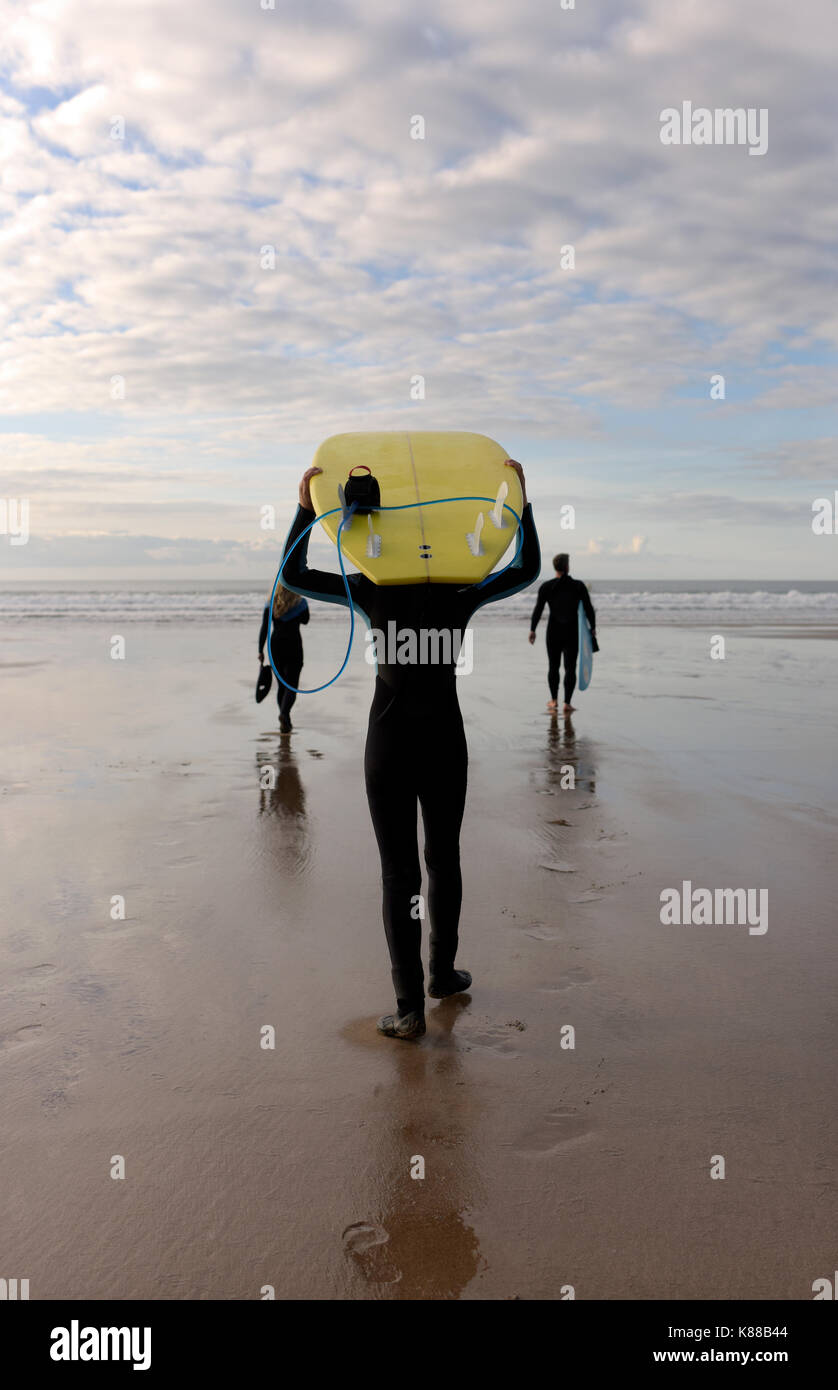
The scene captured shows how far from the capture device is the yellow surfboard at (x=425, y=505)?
3504mm

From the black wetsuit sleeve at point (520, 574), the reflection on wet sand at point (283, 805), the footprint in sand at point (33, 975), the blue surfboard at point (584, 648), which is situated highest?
the black wetsuit sleeve at point (520, 574)

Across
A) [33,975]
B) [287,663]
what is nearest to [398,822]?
[33,975]

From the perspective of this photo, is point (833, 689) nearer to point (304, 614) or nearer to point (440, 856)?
point (304, 614)

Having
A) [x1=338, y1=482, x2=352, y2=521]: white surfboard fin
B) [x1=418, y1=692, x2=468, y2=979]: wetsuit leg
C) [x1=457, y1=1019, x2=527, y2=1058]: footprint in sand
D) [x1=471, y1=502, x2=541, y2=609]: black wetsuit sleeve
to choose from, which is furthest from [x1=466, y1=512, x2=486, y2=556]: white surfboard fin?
[x1=457, y1=1019, x2=527, y2=1058]: footprint in sand

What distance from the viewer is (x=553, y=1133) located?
2.85m

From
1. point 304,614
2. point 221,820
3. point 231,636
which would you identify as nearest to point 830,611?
point 231,636

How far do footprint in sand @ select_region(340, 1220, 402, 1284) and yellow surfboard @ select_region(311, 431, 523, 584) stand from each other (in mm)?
2140

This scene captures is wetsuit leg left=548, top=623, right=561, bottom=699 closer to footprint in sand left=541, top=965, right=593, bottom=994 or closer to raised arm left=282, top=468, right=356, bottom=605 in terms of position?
footprint in sand left=541, top=965, right=593, bottom=994

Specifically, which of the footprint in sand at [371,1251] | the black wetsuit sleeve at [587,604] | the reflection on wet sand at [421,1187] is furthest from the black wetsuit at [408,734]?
the black wetsuit sleeve at [587,604]

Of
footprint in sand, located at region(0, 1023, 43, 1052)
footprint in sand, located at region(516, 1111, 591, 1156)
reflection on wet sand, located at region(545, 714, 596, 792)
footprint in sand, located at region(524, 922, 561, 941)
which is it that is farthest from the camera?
reflection on wet sand, located at region(545, 714, 596, 792)

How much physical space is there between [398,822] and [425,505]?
1.27 metres

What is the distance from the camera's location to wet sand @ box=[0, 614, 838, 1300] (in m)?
2.37

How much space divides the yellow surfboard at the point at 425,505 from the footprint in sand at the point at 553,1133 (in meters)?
1.91

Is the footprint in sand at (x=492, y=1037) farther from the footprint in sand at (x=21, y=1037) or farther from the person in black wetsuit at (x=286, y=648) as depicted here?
the person in black wetsuit at (x=286, y=648)
